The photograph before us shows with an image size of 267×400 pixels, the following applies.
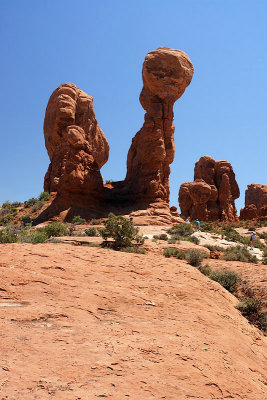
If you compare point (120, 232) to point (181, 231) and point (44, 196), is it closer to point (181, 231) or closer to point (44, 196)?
point (181, 231)


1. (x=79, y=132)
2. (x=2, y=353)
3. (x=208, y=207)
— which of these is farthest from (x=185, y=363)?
(x=208, y=207)

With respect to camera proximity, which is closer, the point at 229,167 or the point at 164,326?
the point at 164,326

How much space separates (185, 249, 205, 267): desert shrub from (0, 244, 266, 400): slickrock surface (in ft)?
12.5

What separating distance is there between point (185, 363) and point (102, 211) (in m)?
23.4

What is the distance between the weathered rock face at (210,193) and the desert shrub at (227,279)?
37121mm

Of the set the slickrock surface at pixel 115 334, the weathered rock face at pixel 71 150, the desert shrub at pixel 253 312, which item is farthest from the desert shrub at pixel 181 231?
the slickrock surface at pixel 115 334

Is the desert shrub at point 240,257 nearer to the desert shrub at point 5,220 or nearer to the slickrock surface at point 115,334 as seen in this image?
the slickrock surface at point 115,334

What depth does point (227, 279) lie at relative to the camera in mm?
11008

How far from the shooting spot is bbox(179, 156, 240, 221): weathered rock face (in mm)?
48188

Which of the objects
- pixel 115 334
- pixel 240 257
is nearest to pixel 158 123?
pixel 240 257

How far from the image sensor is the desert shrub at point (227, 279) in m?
10.9

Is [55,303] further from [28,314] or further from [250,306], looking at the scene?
[250,306]

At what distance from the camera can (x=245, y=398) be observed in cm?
393

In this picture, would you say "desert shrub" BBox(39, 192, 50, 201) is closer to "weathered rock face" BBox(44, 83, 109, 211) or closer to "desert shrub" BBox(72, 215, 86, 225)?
"weathered rock face" BBox(44, 83, 109, 211)
